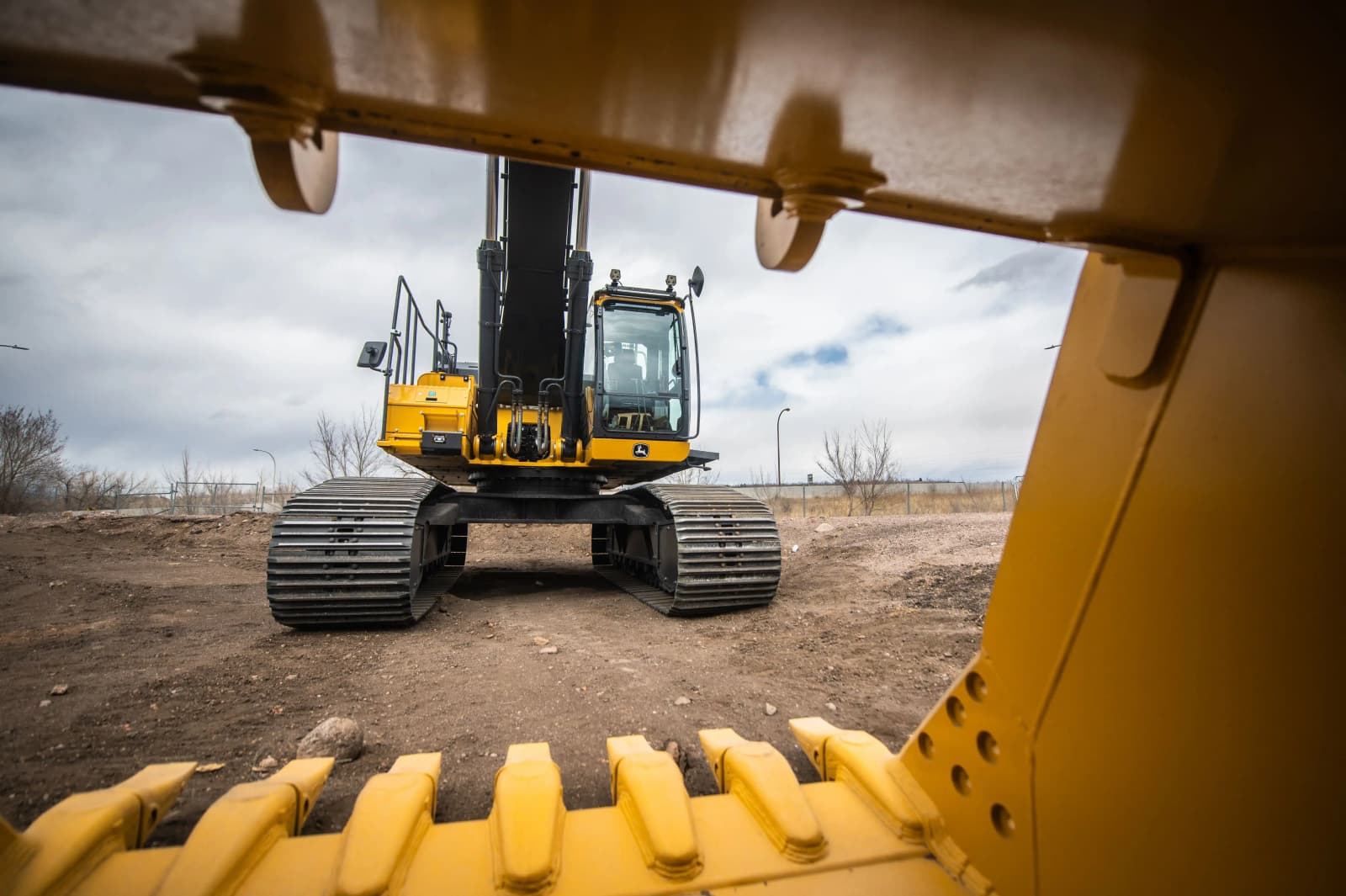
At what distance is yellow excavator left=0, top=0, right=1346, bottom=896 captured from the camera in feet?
2.27

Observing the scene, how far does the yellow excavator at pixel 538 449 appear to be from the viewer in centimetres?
481

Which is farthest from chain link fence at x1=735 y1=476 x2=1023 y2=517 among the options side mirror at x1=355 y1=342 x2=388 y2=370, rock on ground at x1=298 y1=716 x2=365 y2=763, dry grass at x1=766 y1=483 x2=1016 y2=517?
rock on ground at x1=298 y1=716 x2=365 y2=763

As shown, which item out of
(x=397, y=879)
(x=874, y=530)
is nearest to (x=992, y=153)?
(x=397, y=879)

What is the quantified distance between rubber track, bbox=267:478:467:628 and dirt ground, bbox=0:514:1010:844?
189 mm

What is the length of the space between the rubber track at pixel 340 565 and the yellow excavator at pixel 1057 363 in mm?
3461

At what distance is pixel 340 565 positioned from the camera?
15.5ft

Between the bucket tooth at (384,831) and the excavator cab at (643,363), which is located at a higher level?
the excavator cab at (643,363)

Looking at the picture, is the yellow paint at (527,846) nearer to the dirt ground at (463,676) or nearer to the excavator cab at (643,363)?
the dirt ground at (463,676)

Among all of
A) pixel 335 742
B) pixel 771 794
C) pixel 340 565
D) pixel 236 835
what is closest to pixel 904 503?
pixel 340 565

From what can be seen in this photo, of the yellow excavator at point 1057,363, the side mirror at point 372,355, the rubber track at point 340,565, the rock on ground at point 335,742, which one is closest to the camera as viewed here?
the yellow excavator at point 1057,363

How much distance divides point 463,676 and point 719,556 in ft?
8.10

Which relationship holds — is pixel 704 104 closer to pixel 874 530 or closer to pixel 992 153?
pixel 992 153

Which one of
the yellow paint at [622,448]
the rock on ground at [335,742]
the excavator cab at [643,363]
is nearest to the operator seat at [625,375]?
the excavator cab at [643,363]

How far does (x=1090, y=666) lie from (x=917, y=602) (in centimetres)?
475
